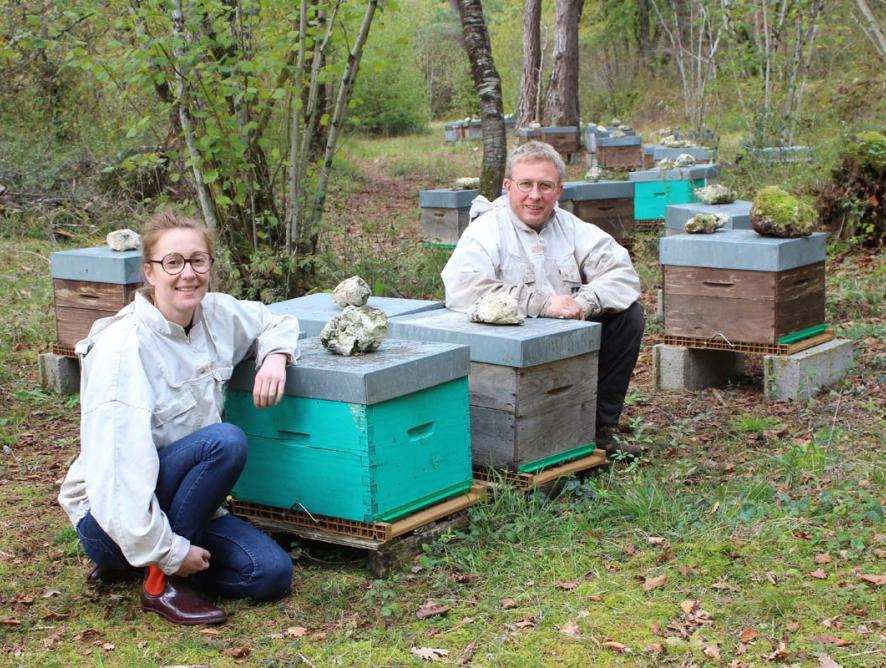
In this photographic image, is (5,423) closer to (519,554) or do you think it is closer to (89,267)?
(89,267)

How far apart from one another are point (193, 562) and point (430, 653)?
2.74 feet

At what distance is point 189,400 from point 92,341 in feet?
1.25

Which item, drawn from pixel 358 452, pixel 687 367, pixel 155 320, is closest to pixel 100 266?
pixel 155 320

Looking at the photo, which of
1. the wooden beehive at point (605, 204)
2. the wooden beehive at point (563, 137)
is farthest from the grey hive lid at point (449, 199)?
the wooden beehive at point (563, 137)

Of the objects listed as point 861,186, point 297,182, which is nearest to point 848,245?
point 861,186

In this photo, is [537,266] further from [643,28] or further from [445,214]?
[643,28]

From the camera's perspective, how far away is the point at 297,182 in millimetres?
7477

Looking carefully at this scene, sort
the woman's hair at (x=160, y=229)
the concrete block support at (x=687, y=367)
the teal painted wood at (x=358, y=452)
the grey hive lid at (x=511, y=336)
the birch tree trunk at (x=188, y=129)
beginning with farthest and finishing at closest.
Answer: the birch tree trunk at (x=188, y=129) < the concrete block support at (x=687, y=367) < the grey hive lid at (x=511, y=336) < the teal painted wood at (x=358, y=452) < the woman's hair at (x=160, y=229)

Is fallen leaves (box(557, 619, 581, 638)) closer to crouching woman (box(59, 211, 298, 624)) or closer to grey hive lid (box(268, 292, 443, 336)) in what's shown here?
crouching woman (box(59, 211, 298, 624))

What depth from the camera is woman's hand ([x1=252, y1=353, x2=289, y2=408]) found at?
3775 millimetres

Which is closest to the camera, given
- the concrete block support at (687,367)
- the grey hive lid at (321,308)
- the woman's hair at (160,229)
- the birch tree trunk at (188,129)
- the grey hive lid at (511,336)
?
the woman's hair at (160,229)

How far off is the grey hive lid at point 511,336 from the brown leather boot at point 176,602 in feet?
4.85

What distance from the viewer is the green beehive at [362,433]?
3.80 metres

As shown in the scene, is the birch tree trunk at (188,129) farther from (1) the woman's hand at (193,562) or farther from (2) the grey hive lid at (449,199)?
(1) the woman's hand at (193,562)
